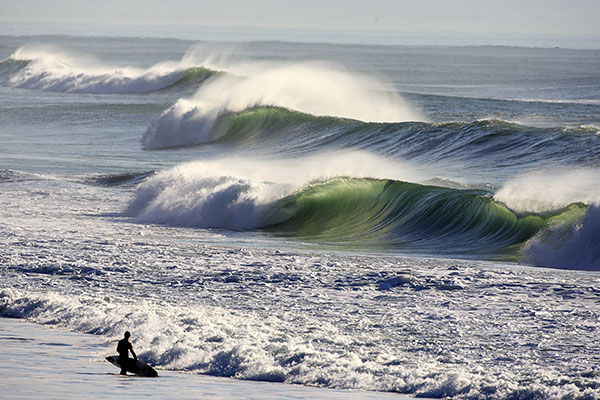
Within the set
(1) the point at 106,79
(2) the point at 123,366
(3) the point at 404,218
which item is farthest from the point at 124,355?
(1) the point at 106,79

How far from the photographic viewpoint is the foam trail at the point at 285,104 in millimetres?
32594

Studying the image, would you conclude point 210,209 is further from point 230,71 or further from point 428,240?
A: point 230,71

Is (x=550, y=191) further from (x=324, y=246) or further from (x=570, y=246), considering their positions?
(x=324, y=246)

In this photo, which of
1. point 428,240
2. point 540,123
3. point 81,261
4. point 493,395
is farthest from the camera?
point 540,123

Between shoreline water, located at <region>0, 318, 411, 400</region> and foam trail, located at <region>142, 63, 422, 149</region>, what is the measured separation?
75.6 feet

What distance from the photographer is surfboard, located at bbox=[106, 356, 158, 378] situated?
8016 mm

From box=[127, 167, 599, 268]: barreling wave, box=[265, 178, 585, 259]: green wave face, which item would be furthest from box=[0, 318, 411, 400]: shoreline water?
box=[265, 178, 585, 259]: green wave face

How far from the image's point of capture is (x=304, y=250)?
14.5m

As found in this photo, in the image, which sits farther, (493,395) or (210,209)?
(210,209)

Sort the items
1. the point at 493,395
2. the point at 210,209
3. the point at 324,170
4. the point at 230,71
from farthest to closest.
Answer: the point at 230,71 → the point at 324,170 → the point at 210,209 → the point at 493,395

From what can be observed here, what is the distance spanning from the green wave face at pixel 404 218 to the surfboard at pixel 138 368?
7365mm

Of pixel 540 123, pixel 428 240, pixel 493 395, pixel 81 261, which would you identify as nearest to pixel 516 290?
pixel 493 395

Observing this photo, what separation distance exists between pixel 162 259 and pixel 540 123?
2019 cm

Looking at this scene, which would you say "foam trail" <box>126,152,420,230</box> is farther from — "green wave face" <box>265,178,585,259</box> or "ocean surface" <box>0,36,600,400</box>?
"green wave face" <box>265,178,585,259</box>
